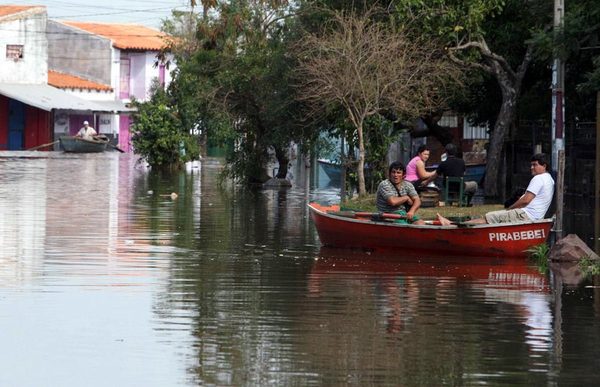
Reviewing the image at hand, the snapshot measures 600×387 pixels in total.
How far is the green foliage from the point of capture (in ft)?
192

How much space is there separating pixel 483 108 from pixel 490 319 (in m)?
26.4

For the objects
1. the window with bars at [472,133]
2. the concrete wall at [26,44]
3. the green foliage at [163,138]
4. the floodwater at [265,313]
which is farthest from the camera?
the concrete wall at [26,44]

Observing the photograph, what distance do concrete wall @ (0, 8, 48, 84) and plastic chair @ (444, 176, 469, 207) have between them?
55898 millimetres

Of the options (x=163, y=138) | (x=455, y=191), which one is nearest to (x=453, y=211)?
(x=455, y=191)

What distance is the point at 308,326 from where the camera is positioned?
556 inches

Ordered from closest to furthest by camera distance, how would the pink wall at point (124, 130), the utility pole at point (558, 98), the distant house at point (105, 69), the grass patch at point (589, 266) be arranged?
1. the grass patch at point (589, 266)
2. the utility pole at point (558, 98)
3. the distant house at point (105, 69)
4. the pink wall at point (124, 130)

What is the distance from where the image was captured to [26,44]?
8225cm

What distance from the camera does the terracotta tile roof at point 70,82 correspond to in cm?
8631

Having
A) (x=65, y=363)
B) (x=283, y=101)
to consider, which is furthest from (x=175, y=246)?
(x=283, y=101)

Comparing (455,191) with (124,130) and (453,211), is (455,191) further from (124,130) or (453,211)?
(124,130)

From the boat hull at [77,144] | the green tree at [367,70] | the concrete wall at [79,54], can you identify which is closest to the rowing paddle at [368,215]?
the green tree at [367,70]

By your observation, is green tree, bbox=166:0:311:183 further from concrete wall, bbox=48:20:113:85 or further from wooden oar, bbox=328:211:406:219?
concrete wall, bbox=48:20:113:85

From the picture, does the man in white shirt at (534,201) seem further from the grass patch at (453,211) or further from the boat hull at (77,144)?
the boat hull at (77,144)

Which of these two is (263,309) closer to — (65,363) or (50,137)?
(65,363)
